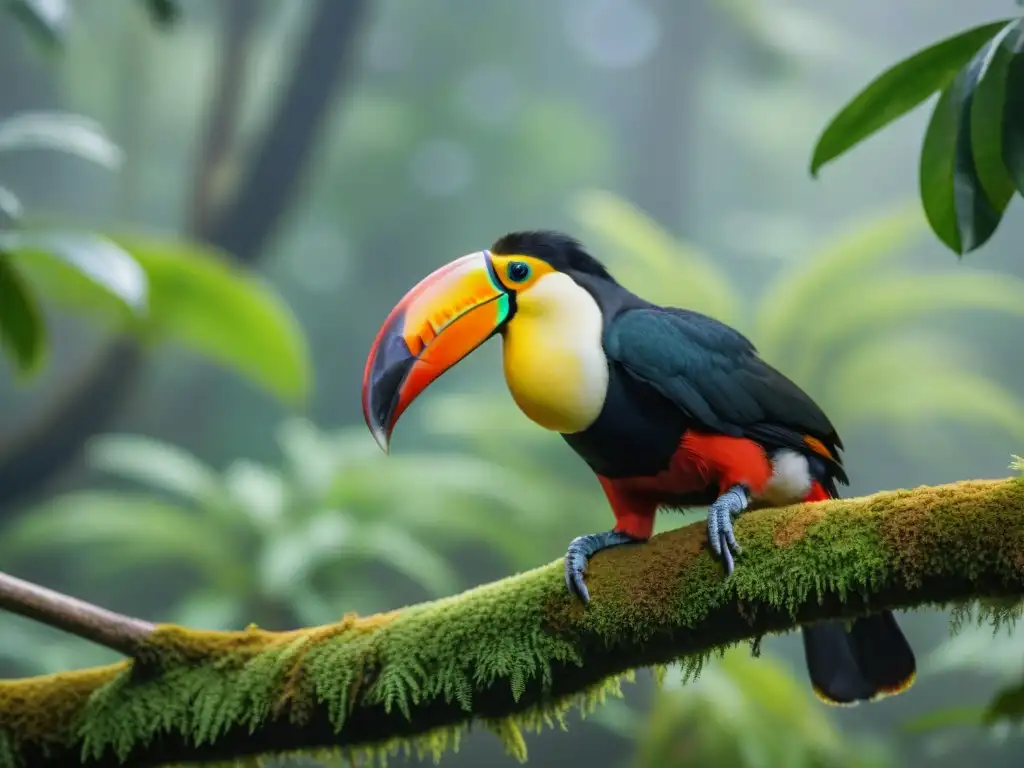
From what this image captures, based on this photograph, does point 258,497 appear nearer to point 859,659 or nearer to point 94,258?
point 94,258

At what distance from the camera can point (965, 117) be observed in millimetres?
1354

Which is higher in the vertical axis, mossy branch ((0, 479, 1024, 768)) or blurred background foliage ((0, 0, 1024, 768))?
blurred background foliage ((0, 0, 1024, 768))

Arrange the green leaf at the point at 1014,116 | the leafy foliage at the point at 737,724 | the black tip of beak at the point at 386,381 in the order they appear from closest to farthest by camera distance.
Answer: the green leaf at the point at 1014,116 < the black tip of beak at the point at 386,381 < the leafy foliage at the point at 737,724

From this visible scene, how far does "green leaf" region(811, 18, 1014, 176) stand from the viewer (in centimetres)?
135

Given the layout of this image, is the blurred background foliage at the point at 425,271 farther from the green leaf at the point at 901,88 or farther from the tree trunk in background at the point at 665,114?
the green leaf at the point at 901,88

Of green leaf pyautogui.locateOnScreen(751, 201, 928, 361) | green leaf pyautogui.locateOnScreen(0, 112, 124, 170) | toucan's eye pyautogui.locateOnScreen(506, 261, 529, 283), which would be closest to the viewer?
toucan's eye pyautogui.locateOnScreen(506, 261, 529, 283)

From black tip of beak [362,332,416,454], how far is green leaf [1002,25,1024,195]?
0.84 meters

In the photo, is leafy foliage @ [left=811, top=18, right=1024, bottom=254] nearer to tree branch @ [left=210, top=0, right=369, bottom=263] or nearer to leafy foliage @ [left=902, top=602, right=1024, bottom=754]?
leafy foliage @ [left=902, top=602, right=1024, bottom=754]

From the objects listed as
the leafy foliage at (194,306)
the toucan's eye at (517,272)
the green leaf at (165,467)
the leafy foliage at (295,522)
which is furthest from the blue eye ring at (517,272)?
the green leaf at (165,467)

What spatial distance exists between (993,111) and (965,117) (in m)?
0.04

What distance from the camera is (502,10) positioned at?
16.5 feet

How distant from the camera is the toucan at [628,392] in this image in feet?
4.59

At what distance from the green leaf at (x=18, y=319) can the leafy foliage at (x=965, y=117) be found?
58.7 inches

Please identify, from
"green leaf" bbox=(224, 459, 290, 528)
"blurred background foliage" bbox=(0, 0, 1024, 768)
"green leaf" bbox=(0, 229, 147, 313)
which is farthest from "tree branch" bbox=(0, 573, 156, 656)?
"green leaf" bbox=(224, 459, 290, 528)
